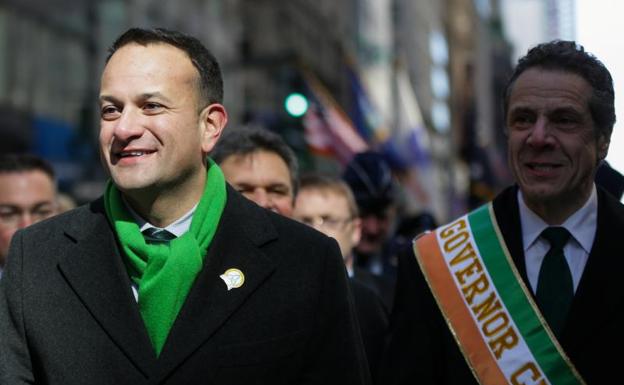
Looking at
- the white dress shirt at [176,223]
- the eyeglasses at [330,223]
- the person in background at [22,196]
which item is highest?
the person in background at [22,196]

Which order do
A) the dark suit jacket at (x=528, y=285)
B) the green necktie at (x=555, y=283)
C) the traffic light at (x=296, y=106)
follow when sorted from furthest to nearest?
1. the traffic light at (x=296, y=106)
2. the green necktie at (x=555, y=283)
3. the dark suit jacket at (x=528, y=285)

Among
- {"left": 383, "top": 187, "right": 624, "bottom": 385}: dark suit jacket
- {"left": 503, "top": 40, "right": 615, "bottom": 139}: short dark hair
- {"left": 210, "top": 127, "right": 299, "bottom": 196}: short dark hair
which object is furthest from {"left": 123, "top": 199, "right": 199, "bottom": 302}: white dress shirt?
{"left": 210, "top": 127, "right": 299, "bottom": 196}: short dark hair

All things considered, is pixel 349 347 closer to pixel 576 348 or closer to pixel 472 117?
pixel 576 348

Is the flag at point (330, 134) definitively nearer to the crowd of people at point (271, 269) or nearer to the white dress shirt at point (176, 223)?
the crowd of people at point (271, 269)

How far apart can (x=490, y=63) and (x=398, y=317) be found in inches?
4111

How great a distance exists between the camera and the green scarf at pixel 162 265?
9.97 feet

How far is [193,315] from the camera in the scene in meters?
3.02

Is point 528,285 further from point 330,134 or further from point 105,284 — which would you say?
point 330,134

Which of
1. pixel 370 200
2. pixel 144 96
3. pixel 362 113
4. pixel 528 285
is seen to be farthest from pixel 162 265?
pixel 362 113

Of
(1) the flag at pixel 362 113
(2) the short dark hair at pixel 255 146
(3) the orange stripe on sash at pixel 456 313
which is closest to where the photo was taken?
(3) the orange stripe on sash at pixel 456 313

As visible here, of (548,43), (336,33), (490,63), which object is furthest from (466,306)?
(490,63)

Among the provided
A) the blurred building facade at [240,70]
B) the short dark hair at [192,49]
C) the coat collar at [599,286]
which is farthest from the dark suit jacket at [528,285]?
the short dark hair at [192,49]

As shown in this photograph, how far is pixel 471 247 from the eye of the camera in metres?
3.94

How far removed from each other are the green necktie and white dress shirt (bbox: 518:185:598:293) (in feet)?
0.07
